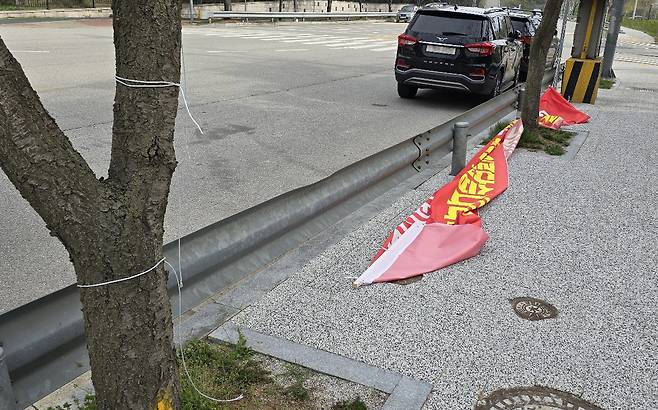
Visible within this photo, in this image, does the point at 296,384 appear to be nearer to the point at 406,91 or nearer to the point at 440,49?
the point at 440,49

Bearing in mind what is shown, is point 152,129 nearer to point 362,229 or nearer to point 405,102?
point 362,229

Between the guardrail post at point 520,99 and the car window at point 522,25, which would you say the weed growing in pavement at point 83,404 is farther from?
the car window at point 522,25

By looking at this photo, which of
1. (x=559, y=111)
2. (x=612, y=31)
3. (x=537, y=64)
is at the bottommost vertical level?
(x=559, y=111)

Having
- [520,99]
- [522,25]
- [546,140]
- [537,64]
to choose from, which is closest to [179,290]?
[546,140]

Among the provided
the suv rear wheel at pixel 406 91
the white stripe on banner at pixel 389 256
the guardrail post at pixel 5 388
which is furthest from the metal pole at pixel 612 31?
the guardrail post at pixel 5 388

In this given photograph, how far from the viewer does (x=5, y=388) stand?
2.43 meters

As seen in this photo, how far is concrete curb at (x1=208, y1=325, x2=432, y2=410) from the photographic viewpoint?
3.18m

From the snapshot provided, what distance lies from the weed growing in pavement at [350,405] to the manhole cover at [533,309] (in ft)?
4.87

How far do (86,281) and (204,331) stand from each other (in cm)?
160

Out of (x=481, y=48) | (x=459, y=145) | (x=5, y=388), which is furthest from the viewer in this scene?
(x=481, y=48)

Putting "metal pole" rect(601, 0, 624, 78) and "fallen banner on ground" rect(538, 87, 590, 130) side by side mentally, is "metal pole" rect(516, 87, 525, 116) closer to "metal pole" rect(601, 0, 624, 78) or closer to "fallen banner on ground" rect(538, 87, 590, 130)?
"fallen banner on ground" rect(538, 87, 590, 130)

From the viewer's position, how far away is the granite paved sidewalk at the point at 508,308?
3420mm

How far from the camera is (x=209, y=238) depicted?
3732mm

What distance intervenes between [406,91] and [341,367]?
1042 cm
